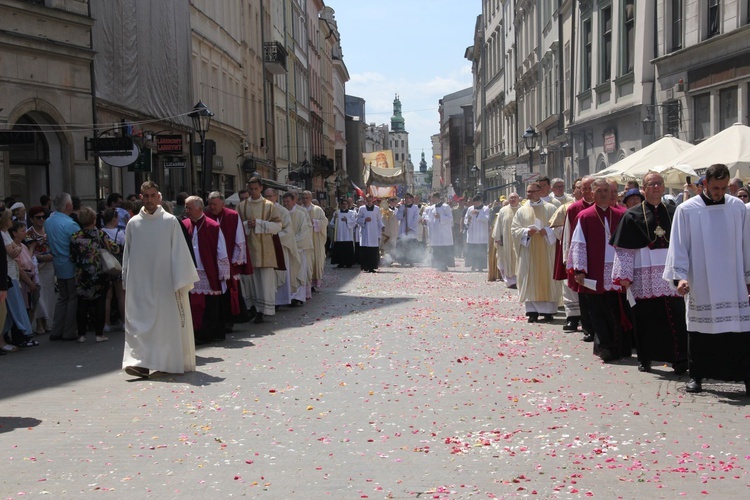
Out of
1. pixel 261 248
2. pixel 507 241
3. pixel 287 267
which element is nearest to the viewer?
pixel 261 248

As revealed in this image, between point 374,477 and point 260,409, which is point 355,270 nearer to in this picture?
point 260,409

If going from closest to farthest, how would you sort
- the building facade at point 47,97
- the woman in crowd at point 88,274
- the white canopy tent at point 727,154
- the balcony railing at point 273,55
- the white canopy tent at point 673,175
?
the woman in crowd at point 88,274 → the white canopy tent at point 727,154 → the white canopy tent at point 673,175 → the building facade at point 47,97 → the balcony railing at point 273,55

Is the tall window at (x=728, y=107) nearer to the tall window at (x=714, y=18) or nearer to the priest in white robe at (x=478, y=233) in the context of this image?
the tall window at (x=714, y=18)

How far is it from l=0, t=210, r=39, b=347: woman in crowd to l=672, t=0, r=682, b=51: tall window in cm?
1695

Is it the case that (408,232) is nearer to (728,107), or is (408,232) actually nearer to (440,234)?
(440,234)

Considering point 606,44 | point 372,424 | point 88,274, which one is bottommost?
point 372,424

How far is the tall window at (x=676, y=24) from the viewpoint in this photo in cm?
2384

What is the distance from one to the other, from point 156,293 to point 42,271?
171 inches

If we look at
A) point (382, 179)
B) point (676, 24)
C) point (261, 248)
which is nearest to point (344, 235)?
point (676, 24)

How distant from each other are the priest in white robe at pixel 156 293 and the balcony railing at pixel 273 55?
3859 cm

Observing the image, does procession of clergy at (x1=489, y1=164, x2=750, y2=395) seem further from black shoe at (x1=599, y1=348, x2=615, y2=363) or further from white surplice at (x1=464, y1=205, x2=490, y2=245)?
white surplice at (x1=464, y1=205, x2=490, y2=245)

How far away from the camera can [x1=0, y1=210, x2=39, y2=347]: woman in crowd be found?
1218 centimetres

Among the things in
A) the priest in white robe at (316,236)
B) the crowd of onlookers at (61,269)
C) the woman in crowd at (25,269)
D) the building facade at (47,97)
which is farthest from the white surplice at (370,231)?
the woman in crowd at (25,269)

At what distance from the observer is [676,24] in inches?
952
